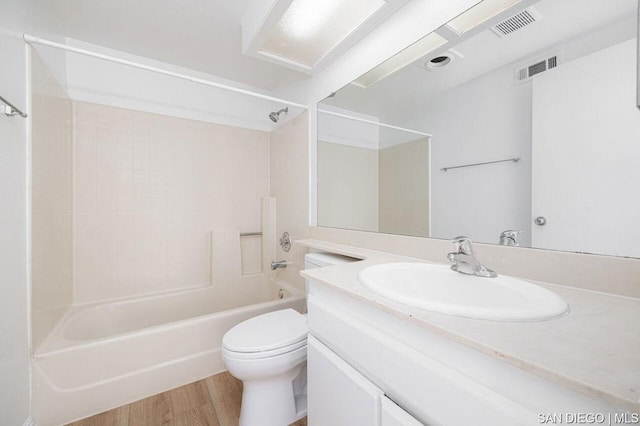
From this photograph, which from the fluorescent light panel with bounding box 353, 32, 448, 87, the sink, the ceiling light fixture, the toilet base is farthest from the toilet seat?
the ceiling light fixture

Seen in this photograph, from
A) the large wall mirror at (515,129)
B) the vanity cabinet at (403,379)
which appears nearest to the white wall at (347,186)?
the large wall mirror at (515,129)

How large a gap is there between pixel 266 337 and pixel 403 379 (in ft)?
2.45

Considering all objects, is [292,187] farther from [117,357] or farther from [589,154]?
[589,154]

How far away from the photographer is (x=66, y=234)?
160 cm

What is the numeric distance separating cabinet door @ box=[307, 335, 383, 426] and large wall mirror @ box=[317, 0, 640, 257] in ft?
2.31

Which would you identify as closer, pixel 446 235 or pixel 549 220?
pixel 549 220

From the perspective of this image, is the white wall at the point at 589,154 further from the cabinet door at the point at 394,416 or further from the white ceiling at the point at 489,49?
the cabinet door at the point at 394,416

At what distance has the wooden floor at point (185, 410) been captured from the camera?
1189 millimetres

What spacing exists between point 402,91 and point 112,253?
2.28m

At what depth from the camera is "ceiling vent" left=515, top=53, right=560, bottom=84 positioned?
32.3 inches

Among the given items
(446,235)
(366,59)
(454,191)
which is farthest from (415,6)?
(446,235)

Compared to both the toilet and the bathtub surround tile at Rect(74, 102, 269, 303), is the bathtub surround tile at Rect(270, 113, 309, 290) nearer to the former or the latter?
the bathtub surround tile at Rect(74, 102, 269, 303)

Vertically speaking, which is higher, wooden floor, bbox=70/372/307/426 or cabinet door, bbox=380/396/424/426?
cabinet door, bbox=380/396/424/426

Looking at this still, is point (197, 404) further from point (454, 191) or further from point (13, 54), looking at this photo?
point (13, 54)
